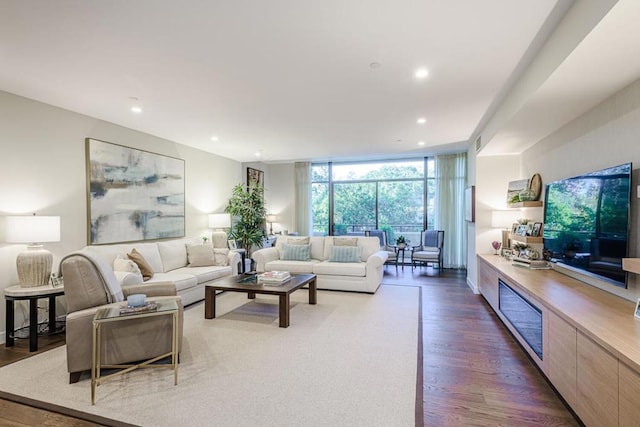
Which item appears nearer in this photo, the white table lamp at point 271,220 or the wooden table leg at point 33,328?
the wooden table leg at point 33,328

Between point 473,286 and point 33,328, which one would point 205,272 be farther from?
point 473,286

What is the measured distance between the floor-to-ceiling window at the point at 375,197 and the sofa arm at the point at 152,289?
5.66m

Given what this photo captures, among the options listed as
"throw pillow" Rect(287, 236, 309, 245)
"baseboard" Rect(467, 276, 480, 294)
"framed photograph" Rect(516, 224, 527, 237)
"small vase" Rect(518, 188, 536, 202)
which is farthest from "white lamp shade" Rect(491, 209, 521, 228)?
"throw pillow" Rect(287, 236, 309, 245)

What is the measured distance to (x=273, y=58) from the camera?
266 cm

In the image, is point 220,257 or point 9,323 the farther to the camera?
point 220,257

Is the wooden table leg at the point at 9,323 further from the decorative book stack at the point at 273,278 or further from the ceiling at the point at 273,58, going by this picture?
the decorative book stack at the point at 273,278

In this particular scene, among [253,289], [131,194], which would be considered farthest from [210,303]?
[131,194]

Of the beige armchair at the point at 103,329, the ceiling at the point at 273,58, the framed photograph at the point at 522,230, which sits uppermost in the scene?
the ceiling at the point at 273,58

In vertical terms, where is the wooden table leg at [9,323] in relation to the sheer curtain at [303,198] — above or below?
below

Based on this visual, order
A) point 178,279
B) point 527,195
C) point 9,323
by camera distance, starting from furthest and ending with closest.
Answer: point 178,279 < point 527,195 < point 9,323

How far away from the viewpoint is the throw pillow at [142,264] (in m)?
4.00

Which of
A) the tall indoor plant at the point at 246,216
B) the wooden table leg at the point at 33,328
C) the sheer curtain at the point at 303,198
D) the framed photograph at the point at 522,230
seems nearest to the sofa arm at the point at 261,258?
the tall indoor plant at the point at 246,216

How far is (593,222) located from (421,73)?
6.28 feet

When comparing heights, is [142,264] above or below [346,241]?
below
